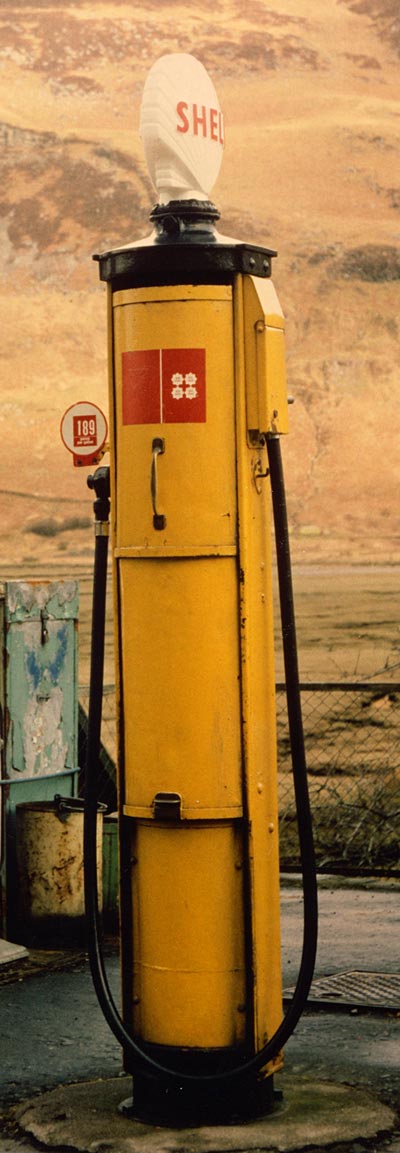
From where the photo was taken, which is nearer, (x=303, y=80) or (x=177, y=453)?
(x=177, y=453)

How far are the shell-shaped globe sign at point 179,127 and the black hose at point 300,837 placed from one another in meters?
0.80

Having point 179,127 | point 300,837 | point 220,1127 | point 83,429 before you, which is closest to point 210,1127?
Answer: point 220,1127

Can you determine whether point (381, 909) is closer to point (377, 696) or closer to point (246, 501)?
point (246, 501)

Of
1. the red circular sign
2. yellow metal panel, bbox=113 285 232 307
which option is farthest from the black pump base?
the red circular sign

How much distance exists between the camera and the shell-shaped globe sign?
470 centimetres

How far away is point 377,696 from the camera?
25.3 meters

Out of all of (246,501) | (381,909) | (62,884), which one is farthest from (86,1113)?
(381,909)

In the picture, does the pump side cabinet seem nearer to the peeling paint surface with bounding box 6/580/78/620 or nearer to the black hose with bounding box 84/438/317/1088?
the peeling paint surface with bounding box 6/580/78/620

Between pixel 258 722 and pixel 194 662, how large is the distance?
0.84ft

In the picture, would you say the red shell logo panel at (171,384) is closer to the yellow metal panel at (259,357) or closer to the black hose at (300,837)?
the yellow metal panel at (259,357)

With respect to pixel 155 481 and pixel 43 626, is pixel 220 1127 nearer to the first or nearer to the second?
pixel 155 481

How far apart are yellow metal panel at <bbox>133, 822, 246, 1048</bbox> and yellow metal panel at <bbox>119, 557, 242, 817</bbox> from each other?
109mm

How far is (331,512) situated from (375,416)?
5.00 meters

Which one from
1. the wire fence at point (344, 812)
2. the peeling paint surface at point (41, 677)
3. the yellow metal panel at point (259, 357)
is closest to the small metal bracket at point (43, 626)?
the peeling paint surface at point (41, 677)
